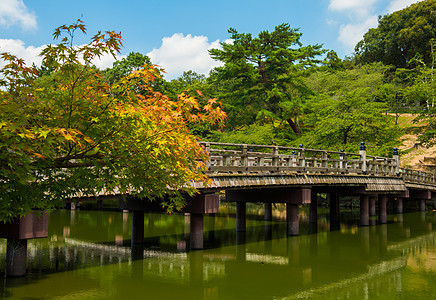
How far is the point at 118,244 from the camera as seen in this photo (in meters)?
18.8

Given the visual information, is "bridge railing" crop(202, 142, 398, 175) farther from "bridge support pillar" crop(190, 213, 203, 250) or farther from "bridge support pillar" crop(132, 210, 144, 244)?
"bridge support pillar" crop(132, 210, 144, 244)

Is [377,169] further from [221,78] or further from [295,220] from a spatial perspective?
[221,78]

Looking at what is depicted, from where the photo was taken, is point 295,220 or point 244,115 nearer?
point 295,220

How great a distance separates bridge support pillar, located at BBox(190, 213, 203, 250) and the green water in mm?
463

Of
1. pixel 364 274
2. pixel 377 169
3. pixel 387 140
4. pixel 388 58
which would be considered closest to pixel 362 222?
pixel 377 169

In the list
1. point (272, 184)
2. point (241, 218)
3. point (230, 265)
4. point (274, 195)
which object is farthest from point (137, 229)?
point (274, 195)

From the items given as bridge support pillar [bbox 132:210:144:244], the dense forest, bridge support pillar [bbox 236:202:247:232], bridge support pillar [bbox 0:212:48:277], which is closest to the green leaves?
the dense forest

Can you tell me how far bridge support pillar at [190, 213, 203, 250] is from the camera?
52.9 ft

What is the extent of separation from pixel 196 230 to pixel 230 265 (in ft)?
7.51

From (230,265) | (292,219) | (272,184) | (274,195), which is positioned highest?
(272,184)

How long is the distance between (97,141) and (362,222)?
71.1 feet

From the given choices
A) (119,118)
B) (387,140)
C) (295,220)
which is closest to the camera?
(119,118)

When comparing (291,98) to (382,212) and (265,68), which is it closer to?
(265,68)

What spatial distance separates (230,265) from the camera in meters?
14.8
